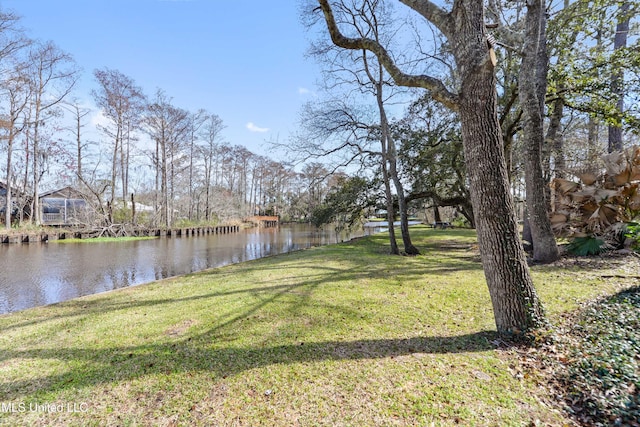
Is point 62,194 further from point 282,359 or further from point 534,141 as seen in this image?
point 534,141

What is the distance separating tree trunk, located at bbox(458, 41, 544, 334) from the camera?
2.34 m

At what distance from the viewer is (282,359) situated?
7.32ft

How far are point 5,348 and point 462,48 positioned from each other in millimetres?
5377

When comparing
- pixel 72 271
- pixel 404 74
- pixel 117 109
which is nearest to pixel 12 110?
pixel 117 109

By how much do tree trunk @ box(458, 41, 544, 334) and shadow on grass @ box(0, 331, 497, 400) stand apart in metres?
0.37

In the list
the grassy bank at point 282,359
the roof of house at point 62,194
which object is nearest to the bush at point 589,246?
the grassy bank at point 282,359

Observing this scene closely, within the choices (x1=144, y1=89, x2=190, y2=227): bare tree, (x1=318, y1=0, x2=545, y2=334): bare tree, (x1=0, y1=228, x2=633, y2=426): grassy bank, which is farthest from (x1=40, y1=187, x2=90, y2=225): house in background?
(x1=318, y1=0, x2=545, y2=334): bare tree

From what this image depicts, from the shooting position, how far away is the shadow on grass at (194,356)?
2.04 m

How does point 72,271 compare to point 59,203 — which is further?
point 59,203

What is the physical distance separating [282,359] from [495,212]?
2267 millimetres

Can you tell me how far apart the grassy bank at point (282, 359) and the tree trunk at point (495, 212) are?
0.38m

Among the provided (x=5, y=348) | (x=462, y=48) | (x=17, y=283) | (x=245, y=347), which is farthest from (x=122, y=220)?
(x=462, y=48)

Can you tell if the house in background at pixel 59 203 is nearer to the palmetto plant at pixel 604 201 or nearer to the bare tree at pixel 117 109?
the bare tree at pixel 117 109

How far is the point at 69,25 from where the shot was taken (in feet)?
23.4
